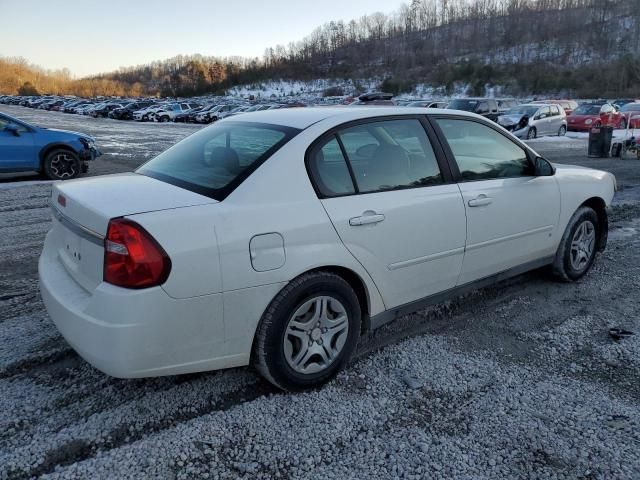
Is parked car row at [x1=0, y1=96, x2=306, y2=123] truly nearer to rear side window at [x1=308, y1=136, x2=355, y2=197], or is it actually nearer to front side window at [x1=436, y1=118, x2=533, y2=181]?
front side window at [x1=436, y1=118, x2=533, y2=181]

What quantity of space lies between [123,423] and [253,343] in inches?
30.7

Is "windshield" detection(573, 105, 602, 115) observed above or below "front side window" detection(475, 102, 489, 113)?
below

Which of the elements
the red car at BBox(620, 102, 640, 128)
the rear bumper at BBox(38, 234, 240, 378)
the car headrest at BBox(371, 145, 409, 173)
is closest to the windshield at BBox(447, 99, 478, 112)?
the red car at BBox(620, 102, 640, 128)

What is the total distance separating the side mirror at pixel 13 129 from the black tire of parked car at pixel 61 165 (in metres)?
0.68

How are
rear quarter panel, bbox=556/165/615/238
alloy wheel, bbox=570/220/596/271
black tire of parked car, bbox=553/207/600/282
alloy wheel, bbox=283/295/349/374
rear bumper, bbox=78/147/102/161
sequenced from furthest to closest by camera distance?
rear bumper, bbox=78/147/102/161, alloy wheel, bbox=570/220/596/271, black tire of parked car, bbox=553/207/600/282, rear quarter panel, bbox=556/165/615/238, alloy wheel, bbox=283/295/349/374

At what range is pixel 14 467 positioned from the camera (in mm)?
2316

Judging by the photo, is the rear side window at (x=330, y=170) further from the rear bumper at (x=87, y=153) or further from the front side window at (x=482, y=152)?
the rear bumper at (x=87, y=153)

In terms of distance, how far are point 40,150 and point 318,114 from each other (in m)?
9.25

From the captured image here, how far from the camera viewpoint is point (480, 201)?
360cm

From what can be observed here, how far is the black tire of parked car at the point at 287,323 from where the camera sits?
8.83 ft

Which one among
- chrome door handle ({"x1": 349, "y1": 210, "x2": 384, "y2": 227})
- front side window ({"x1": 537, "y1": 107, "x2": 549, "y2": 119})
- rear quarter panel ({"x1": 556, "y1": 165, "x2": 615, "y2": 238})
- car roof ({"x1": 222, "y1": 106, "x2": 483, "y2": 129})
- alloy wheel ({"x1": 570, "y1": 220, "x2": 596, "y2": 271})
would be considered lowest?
alloy wheel ({"x1": 570, "y1": 220, "x2": 596, "y2": 271})

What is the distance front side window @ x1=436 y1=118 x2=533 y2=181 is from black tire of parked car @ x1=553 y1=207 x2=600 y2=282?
2.60 ft

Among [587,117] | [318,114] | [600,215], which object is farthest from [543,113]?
[318,114]

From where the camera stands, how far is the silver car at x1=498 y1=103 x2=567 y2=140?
2111 cm
